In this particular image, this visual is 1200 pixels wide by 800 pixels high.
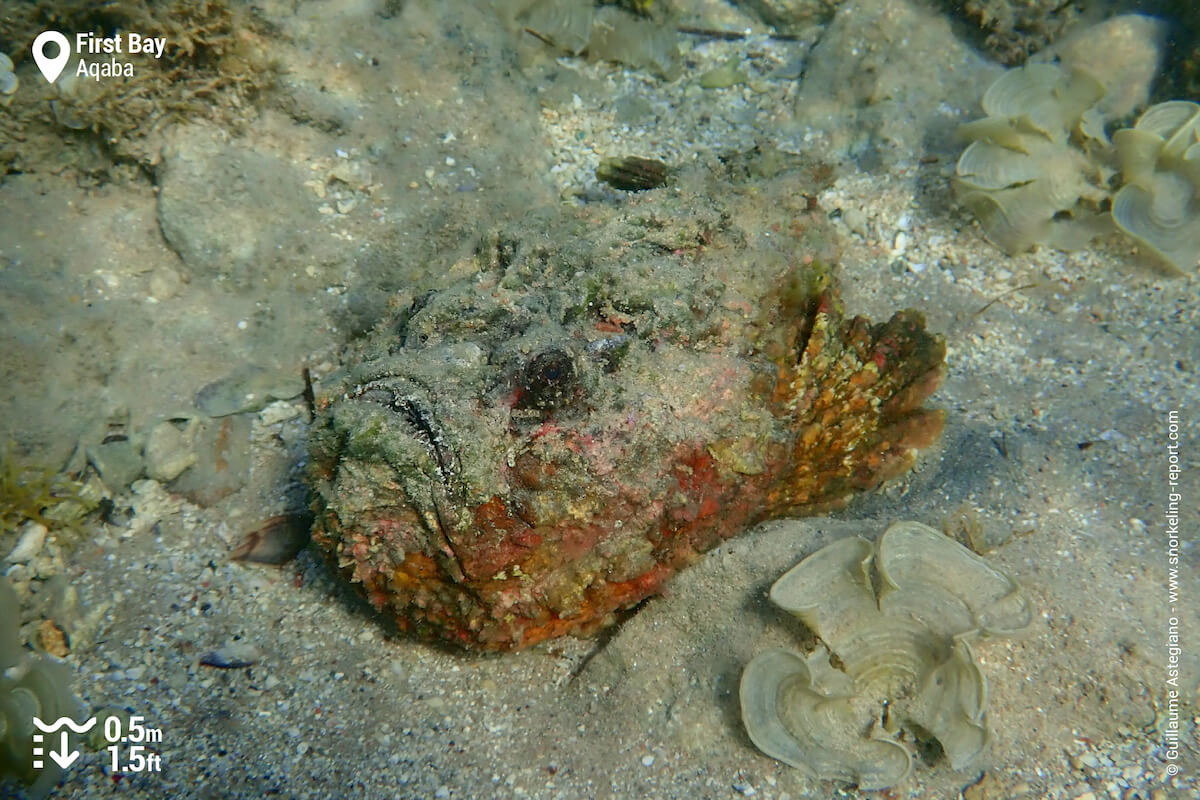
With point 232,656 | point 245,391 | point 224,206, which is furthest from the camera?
point 224,206

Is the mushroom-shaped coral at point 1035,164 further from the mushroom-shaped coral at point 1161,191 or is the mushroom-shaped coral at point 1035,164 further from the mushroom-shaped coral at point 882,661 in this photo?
the mushroom-shaped coral at point 882,661

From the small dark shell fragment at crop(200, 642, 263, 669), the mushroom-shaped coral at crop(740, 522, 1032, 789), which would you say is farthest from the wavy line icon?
the mushroom-shaped coral at crop(740, 522, 1032, 789)

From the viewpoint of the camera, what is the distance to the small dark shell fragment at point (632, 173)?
480 cm

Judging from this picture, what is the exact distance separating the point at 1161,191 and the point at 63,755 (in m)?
7.28

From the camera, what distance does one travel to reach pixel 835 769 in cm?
278

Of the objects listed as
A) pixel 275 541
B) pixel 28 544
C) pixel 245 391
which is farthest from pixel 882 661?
pixel 28 544

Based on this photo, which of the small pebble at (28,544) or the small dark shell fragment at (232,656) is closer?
the small dark shell fragment at (232,656)

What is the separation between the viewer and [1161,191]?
16.4 feet

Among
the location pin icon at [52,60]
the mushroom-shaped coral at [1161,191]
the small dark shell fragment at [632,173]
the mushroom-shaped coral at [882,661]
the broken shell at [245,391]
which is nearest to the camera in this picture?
A: the mushroom-shaped coral at [882,661]

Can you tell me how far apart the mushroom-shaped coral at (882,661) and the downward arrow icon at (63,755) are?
2.85 meters

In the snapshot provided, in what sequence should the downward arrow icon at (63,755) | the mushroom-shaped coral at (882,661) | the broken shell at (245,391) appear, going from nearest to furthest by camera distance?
1. the mushroom-shaped coral at (882,661)
2. the downward arrow icon at (63,755)
3. the broken shell at (245,391)

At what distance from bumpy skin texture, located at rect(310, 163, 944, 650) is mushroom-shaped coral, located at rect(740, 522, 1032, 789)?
2.03 ft

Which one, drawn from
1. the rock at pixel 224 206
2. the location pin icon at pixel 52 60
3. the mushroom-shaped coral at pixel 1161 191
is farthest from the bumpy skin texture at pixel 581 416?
the mushroom-shaped coral at pixel 1161 191

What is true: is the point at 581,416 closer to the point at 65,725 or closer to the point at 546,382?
the point at 546,382
